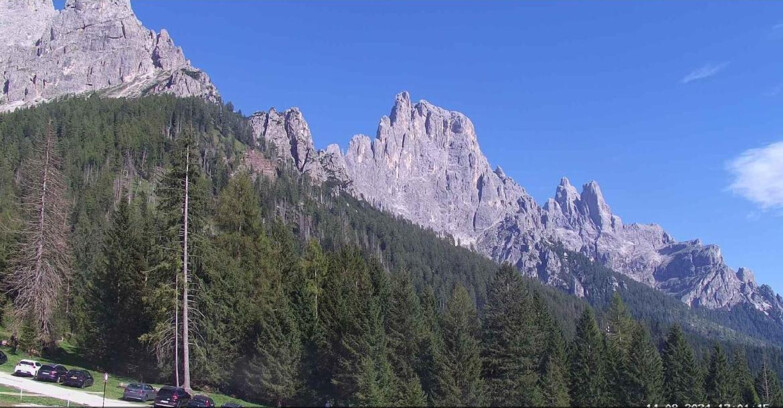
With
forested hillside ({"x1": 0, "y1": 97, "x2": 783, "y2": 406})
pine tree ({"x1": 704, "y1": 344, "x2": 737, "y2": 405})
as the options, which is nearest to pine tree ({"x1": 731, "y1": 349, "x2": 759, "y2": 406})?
pine tree ({"x1": 704, "y1": 344, "x2": 737, "y2": 405})

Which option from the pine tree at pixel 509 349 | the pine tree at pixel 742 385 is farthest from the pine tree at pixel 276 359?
the pine tree at pixel 742 385

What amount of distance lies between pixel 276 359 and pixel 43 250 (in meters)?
23.3

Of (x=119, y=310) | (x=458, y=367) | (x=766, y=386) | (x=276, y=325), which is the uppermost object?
(x=119, y=310)

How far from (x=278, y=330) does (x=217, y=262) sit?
24.8ft

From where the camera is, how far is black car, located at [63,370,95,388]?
42.0m

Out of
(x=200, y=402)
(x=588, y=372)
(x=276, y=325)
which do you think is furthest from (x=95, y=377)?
(x=588, y=372)

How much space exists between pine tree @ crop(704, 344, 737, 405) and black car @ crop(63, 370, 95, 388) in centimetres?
6494

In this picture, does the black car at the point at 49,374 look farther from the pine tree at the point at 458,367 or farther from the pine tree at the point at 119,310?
the pine tree at the point at 458,367

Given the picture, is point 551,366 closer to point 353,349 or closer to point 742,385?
point 353,349

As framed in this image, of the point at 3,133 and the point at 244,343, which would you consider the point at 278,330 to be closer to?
the point at 244,343

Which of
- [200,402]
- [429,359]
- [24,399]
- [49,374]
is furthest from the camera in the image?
[429,359]

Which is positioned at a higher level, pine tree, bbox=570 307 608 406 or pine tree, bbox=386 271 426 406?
pine tree, bbox=386 271 426 406

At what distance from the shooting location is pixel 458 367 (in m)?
48.0

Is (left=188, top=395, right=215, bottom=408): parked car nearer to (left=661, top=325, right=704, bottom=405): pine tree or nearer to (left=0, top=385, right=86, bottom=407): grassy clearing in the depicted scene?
(left=0, top=385, right=86, bottom=407): grassy clearing
